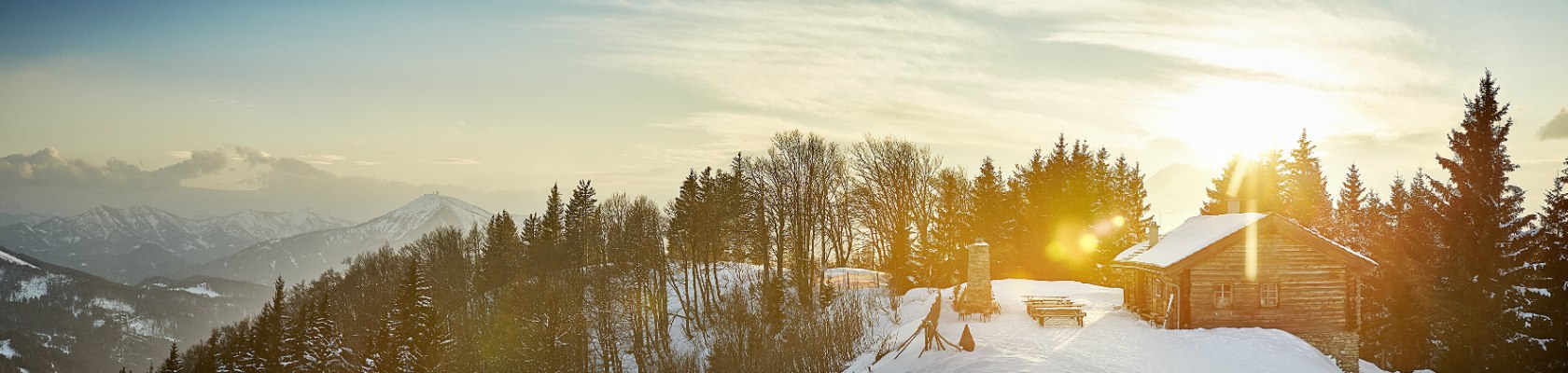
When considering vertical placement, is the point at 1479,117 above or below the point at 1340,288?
above

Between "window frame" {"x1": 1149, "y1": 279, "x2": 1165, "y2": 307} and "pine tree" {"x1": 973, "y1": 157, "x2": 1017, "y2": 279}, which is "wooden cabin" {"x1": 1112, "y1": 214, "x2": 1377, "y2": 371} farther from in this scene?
"pine tree" {"x1": 973, "y1": 157, "x2": 1017, "y2": 279}

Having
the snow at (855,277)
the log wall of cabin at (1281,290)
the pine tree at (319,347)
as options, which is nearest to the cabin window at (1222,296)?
the log wall of cabin at (1281,290)

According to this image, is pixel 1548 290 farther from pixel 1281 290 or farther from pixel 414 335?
pixel 414 335

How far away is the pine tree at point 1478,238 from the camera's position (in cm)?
3309

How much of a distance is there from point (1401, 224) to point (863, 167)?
3148 centimetres

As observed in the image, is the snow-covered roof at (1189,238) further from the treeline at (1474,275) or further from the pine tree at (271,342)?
the pine tree at (271,342)

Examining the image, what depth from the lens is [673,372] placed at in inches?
1630

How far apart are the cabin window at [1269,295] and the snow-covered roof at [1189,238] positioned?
2.43 m

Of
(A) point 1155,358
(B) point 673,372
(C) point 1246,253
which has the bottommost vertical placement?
(B) point 673,372

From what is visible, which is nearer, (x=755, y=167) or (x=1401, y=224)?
(x=1401, y=224)

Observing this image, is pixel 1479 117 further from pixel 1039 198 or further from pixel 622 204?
pixel 622 204

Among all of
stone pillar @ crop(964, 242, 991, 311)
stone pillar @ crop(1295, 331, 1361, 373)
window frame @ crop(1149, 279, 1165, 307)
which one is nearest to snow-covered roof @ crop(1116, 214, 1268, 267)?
window frame @ crop(1149, 279, 1165, 307)

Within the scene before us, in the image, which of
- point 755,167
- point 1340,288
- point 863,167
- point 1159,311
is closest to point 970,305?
point 1159,311

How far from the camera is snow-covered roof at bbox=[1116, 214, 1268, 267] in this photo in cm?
2911
